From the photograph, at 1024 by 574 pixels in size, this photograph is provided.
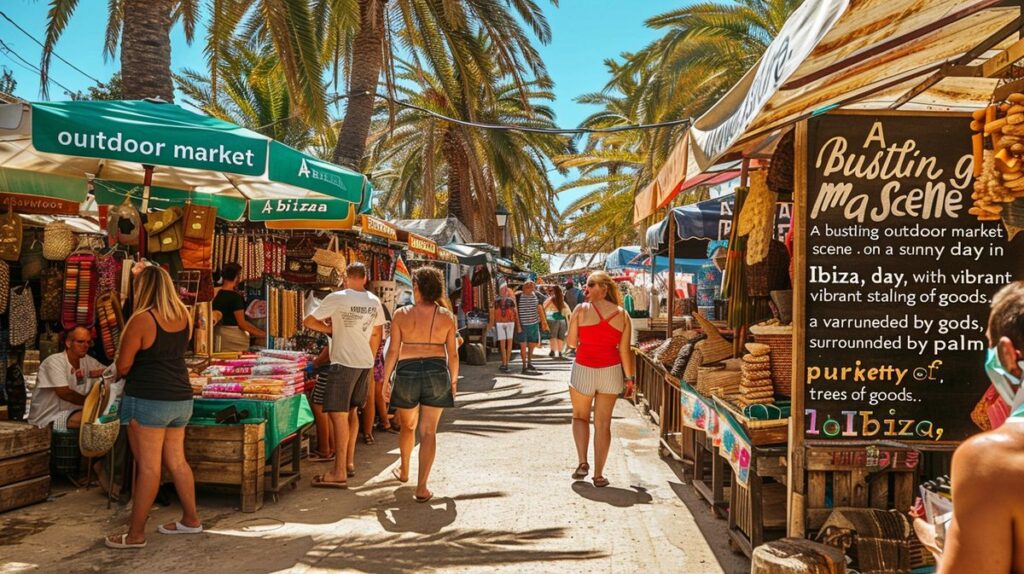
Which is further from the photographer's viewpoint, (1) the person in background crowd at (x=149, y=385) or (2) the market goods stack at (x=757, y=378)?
(1) the person in background crowd at (x=149, y=385)

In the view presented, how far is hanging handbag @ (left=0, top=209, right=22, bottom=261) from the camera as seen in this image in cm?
721

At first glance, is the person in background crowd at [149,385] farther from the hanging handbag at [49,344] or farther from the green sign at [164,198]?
the hanging handbag at [49,344]

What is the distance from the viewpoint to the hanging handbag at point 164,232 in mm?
6609

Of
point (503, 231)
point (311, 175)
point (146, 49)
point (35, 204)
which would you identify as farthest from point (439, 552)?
point (503, 231)

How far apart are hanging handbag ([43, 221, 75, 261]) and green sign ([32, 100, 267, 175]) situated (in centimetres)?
224

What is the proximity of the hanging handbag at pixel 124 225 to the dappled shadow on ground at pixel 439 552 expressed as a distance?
327 cm

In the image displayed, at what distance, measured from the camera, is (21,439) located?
5602mm

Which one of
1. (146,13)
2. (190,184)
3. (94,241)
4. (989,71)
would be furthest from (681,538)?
(146,13)

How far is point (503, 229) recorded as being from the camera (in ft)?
80.1

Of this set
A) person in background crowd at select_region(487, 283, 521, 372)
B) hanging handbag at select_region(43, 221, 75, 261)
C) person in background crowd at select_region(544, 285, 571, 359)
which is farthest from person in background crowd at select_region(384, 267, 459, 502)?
person in background crowd at select_region(544, 285, 571, 359)

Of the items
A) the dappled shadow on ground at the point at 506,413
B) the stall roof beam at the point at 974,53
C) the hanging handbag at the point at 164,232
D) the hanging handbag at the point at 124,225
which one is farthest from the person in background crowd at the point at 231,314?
the stall roof beam at the point at 974,53

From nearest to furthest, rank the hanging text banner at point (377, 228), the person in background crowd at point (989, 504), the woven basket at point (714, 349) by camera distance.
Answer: the person in background crowd at point (989, 504)
the woven basket at point (714, 349)
the hanging text banner at point (377, 228)

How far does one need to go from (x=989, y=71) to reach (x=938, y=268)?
107cm

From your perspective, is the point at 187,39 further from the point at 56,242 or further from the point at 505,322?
the point at 505,322
